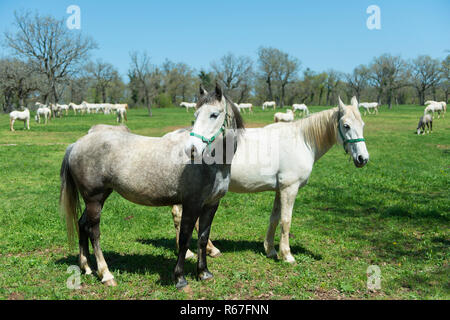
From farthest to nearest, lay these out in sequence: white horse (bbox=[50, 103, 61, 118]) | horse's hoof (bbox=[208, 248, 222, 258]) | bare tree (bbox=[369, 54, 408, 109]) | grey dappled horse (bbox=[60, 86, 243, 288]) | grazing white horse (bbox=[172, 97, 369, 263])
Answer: bare tree (bbox=[369, 54, 408, 109])
white horse (bbox=[50, 103, 61, 118])
horse's hoof (bbox=[208, 248, 222, 258])
grazing white horse (bbox=[172, 97, 369, 263])
grey dappled horse (bbox=[60, 86, 243, 288])

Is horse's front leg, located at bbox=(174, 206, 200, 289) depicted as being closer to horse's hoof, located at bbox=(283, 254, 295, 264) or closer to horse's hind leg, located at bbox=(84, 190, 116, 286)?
horse's hind leg, located at bbox=(84, 190, 116, 286)

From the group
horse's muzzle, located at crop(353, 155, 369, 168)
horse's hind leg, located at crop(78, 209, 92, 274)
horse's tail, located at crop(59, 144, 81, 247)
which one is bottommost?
horse's hind leg, located at crop(78, 209, 92, 274)

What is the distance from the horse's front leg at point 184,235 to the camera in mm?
3830

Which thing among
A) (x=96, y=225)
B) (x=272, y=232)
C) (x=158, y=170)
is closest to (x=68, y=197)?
(x=96, y=225)

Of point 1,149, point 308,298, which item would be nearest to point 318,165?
point 308,298

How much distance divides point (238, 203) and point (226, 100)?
4.77 m

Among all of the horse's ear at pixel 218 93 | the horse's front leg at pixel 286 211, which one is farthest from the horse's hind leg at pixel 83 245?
the horse's front leg at pixel 286 211

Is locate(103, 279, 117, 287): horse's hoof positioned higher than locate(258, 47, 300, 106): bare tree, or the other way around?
locate(258, 47, 300, 106): bare tree

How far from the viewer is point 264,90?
8206 cm

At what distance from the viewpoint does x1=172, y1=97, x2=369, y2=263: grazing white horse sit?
4793 mm

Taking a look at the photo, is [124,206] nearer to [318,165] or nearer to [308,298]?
[308,298]

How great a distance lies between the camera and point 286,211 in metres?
4.89

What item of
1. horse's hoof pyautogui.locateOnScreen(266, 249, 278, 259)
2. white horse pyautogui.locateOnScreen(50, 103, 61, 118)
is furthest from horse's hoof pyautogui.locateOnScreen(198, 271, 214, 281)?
white horse pyautogui.locateOnScreen(50, 103, 61, 118)

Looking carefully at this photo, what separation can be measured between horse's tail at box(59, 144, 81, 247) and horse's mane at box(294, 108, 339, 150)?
135 inches
